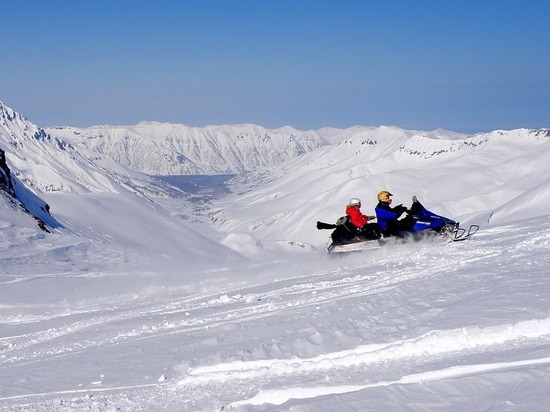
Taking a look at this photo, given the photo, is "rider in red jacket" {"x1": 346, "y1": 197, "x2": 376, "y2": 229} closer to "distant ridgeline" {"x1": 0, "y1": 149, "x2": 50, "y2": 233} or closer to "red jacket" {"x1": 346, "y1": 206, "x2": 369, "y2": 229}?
"red jacket" {"x1": 346, "y1": 206, "x2": 369, "y2": 229}

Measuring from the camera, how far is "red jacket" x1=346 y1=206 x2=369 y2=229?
731 inches

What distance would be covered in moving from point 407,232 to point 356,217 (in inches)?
58.6

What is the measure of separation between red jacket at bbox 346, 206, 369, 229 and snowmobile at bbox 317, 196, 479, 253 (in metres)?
0.17

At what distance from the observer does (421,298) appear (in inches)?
396

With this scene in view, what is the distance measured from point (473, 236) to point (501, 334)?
11074 mm

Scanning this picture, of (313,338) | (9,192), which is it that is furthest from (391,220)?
(9,192)

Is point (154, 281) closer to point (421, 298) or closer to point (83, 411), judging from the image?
point (421, 298)

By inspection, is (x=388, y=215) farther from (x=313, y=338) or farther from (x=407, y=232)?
(x=313, y=338)

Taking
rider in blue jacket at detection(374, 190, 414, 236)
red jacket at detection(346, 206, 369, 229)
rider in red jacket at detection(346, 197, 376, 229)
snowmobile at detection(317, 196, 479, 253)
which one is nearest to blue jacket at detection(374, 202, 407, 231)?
rider in blue jacket at detection(374, 190, 414, 236)

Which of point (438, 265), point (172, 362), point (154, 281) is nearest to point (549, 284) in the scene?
point (438, 265)

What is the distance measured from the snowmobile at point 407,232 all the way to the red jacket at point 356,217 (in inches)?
6.5

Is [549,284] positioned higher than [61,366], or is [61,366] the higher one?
[549,284]

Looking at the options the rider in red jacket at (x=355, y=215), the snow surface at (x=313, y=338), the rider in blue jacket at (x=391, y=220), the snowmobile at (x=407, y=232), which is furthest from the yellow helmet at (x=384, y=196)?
the snow surface at (x=313, y=338)

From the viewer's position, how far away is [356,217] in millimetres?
18656
